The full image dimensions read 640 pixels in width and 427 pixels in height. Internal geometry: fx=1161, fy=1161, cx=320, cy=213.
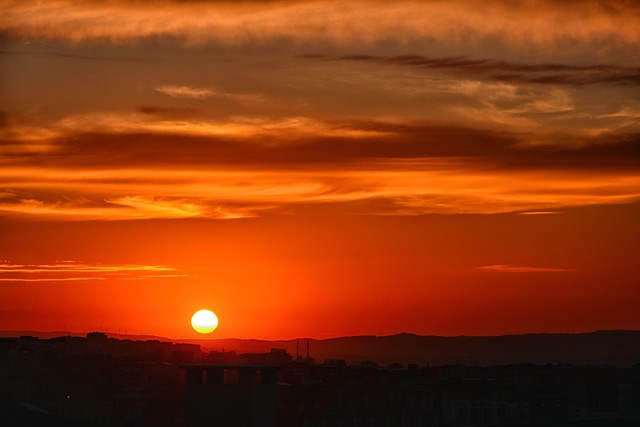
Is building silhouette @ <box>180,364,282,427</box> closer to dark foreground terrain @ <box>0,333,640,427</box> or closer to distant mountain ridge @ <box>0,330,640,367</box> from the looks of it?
dark foreground terrain @ <box>0,333,640,427</box>

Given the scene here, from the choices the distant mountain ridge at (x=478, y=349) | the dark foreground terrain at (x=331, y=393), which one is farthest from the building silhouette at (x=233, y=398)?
the distant mountain ridge at (x=478, y=349)

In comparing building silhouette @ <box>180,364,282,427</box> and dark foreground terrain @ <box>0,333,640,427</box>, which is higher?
dark foreground terrain @ <box>0,333,640,427</box>

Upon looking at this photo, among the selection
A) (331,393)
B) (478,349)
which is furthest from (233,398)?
(478,349)

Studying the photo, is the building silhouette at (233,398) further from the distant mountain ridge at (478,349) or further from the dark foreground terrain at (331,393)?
the distant mountain ridge at (478,349)

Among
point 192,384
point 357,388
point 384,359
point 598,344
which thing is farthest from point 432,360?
point 192,384

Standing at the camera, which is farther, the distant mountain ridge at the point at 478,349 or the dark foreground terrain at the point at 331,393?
the distant mountain ridge at the point at 478,349

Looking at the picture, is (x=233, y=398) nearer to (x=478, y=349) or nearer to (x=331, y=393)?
(x=331, y=393)

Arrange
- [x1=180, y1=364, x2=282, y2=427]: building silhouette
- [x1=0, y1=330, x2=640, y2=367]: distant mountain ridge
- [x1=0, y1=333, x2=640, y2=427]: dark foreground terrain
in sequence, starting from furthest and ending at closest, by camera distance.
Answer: [x1=0, y1=330, x2=640, y2=367]: distant mountain ridge, [x1=0, y1=333, x2=640, y2=427]: dark foreground terrain, [x1=180, y1=364, x2=282, y2=427]: building silhouette

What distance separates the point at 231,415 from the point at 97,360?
1937 inches

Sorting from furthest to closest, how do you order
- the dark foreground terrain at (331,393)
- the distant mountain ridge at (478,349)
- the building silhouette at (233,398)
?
the distant mountain ridge at (478,349), the dark foreground terrain at (331,393), the building silhouette at (233,398)

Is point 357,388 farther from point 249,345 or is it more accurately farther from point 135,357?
point 249,345

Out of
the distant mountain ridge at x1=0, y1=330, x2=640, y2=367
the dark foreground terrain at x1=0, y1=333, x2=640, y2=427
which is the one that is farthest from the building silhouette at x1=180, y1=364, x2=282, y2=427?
the distant mountain ridge at x1=0, y1=330, x2=640, y2=367

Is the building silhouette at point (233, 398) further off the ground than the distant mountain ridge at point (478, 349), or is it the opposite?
the distant mountain ridge at point (478, 349)

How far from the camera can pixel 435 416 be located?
226 feet
